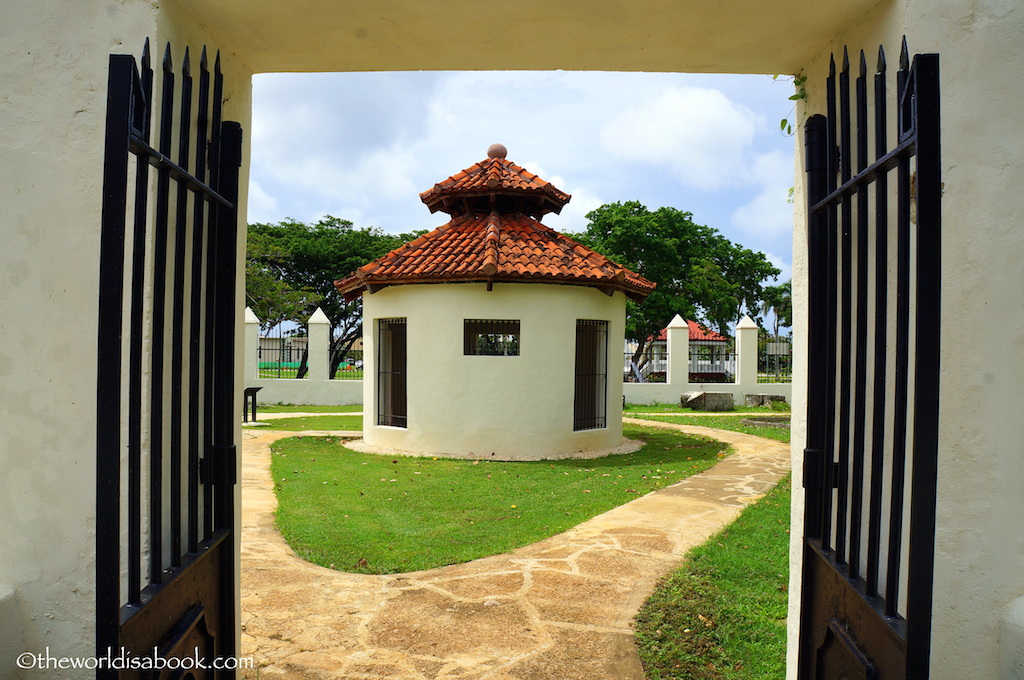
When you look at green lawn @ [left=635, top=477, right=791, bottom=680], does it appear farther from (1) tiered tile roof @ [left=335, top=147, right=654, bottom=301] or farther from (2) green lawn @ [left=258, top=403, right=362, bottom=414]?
(2) green lawn @ [left=258, top=403, right=362, bottom=414]

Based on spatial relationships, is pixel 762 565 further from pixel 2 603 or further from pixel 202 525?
pixel 2 603

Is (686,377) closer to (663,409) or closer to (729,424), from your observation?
(663,409)

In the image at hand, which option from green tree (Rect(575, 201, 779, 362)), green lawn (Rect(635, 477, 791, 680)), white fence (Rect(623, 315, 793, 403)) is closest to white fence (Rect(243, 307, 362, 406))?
white fence (Rect(623, 315, 793, 403))

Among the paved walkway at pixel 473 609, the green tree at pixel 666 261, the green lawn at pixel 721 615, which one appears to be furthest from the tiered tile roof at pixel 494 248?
the green tree at pixel 666 261

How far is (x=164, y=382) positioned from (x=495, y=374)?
9.22 metres

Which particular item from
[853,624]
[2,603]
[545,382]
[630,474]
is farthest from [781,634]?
[545,382]

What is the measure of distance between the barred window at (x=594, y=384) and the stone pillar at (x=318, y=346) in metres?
10.4

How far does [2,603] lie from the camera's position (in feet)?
6.95

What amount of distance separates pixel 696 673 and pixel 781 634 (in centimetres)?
80

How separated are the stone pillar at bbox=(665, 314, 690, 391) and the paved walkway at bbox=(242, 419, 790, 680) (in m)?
14.9

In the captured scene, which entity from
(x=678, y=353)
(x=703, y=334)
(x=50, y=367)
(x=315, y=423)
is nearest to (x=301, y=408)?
(x=315, y=423)

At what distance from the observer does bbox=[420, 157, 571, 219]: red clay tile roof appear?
1241cm

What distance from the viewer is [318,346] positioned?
20.9 m

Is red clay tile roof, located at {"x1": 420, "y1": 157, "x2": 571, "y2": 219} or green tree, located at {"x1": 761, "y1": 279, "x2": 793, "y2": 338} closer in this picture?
red clay tile roof, located at {"x1": 420, "y1": 157, "x2": 571, "y2": 219}
